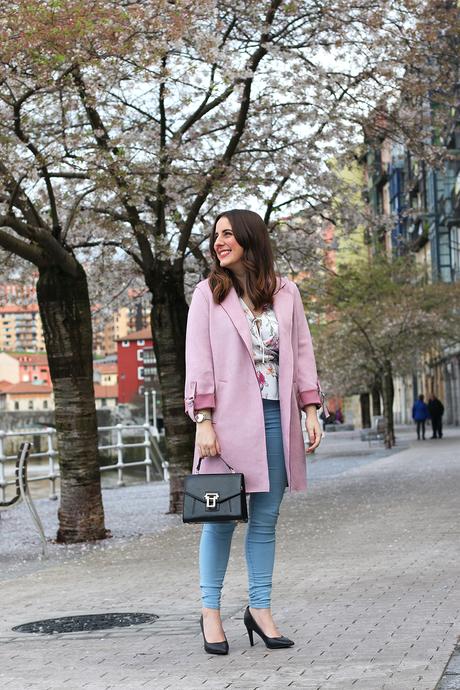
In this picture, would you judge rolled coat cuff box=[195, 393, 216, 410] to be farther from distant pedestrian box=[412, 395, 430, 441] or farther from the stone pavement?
distant pedestrian box=[412, 395, 430, 441]

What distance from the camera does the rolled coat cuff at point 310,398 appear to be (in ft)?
18.9

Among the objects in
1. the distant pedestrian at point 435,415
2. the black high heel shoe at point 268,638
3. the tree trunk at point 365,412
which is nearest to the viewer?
the black high heel shoe at point 268,638

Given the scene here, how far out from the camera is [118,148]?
1435 centimetres

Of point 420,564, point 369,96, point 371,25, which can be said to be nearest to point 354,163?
point 369,96

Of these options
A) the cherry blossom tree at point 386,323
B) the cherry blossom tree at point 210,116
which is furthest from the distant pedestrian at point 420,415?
the cherry blossom tree at point 210,116

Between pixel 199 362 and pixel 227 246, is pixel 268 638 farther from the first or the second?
pixel 227 246

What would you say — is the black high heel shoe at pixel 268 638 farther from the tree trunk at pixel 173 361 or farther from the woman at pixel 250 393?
the tree trunk at pixel 173 361

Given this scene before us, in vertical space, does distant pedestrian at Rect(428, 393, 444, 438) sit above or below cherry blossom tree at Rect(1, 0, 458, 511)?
below

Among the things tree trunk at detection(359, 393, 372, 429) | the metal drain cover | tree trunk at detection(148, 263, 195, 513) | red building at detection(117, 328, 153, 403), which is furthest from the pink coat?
red building at detection(117, 328, 153, 403)

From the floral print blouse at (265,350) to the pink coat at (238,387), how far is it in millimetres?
37

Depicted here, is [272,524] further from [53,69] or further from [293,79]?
[293,79]

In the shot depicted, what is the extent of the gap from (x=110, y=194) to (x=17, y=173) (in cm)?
234

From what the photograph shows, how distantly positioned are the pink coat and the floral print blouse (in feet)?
0.12

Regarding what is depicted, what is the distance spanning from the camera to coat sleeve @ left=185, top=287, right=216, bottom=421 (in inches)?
219
